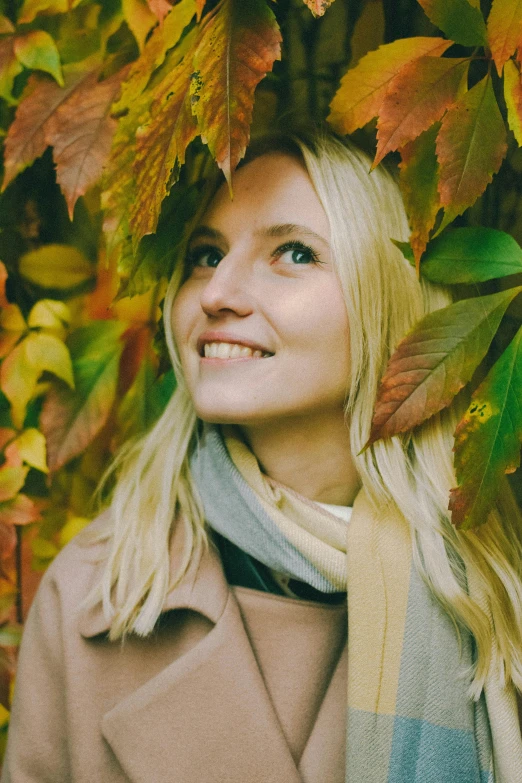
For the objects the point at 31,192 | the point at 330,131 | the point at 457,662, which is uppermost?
the point at 330,131

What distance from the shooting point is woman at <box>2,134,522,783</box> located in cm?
99

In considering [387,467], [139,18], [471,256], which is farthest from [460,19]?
[387,467]

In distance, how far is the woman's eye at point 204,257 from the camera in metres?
1.18

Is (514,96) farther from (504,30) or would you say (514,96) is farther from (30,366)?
(30,366)

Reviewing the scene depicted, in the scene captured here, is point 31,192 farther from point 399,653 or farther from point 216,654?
point 399,653

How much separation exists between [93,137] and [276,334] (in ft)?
1.35

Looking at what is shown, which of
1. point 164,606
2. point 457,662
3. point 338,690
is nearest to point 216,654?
point 164,606

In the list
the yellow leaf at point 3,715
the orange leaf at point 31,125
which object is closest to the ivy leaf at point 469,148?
the orange leaf at point 31,125

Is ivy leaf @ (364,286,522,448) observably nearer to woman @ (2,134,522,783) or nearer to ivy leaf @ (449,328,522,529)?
ivy leaf @ (449,328,522,529)

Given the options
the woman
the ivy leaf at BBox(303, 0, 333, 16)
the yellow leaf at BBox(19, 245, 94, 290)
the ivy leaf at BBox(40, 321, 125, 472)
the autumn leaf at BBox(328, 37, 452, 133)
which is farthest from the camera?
the yellow leaf at BBox(19, 245, 94, 290)

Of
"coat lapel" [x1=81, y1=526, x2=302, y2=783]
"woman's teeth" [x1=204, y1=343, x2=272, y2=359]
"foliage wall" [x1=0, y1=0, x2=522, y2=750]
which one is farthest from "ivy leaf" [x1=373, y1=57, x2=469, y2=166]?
"coat lapel" [x1=81, y1=526, x2=302, y2=783]

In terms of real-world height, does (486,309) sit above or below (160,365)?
above

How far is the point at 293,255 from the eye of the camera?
1087 millimetres

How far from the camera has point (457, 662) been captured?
100cm
